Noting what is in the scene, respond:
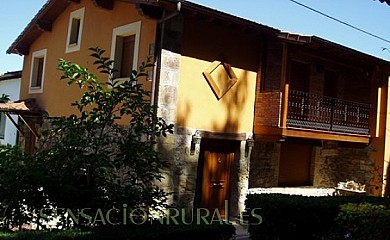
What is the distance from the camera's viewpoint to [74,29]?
12680mm

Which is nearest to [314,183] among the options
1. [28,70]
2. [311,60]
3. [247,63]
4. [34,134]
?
[311,60]

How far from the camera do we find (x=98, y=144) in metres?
5.57

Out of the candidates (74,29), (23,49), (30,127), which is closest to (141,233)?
(74,29)

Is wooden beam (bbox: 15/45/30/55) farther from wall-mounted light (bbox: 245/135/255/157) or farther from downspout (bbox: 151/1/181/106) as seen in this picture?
wall-mounted light (bbox: 245/135/255/157)

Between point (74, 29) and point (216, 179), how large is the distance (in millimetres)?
6344

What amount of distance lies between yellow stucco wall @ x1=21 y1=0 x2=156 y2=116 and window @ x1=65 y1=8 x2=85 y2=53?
0.18 m

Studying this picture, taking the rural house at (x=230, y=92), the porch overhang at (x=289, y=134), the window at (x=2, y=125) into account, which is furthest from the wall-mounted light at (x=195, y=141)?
the window at (x=2, y=125)

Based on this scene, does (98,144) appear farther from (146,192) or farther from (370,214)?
(370,214)

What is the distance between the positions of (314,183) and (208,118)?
5.27 m

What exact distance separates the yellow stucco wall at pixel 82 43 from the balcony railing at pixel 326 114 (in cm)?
444

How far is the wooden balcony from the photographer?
10383 millimetres

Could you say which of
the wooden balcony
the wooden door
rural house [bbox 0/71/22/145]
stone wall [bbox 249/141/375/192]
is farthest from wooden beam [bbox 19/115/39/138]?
stone wall [bbox 249/141/375/192]

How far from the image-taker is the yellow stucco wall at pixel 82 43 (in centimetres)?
1004

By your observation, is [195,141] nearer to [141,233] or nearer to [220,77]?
[220,77]
